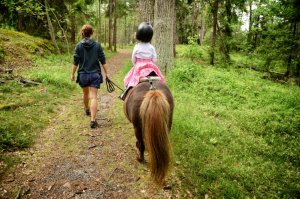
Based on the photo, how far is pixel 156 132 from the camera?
12.3 feet

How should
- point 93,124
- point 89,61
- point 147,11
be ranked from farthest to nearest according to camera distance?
point 147,11, point 93,124, point 89,61

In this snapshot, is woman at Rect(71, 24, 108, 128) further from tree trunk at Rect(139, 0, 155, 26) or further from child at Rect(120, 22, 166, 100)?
tree trunk at Rect(139, 0, 155, 26)

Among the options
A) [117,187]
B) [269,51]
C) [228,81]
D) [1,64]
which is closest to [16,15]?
[1,64]

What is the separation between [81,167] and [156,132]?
6.50 ft

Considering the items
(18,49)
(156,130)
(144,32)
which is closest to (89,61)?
(144,32)

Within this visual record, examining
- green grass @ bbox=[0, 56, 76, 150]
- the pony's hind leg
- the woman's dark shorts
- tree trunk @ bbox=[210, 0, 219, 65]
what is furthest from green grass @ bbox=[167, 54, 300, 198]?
tree trunk @ bbox=[210, 0, 219, 65]

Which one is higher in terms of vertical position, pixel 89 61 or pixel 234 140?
pixel 89 61

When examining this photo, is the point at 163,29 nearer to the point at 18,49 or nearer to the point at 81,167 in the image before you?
the point at 81,167

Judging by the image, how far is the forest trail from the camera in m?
4.13

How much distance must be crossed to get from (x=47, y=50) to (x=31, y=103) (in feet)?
36.8

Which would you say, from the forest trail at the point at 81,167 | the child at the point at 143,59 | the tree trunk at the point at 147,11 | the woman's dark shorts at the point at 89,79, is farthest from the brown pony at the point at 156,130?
the tree trunk at the point at 147,11

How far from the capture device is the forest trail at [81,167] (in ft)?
13.6

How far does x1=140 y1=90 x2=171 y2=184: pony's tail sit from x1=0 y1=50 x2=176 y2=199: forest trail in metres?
0.61

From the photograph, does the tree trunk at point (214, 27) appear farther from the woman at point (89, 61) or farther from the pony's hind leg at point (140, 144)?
the pony's hind leg at point (140, 144)
